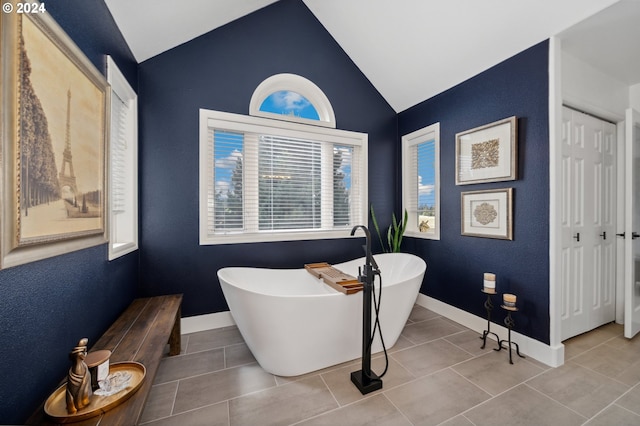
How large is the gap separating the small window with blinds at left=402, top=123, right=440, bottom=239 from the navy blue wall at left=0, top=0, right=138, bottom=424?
3.11 meters

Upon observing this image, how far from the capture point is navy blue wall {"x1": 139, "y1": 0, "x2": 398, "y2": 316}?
2.42m

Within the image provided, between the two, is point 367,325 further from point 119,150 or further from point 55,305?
point 119,150

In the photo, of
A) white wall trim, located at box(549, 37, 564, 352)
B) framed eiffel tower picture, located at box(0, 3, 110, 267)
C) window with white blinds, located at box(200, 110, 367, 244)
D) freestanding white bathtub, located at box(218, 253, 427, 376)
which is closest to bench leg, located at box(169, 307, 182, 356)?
freestanding white bathtub, located at box(218, 253, 427, 376)

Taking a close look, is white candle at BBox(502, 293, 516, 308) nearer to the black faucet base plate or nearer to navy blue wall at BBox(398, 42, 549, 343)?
navy blue wall at BBox(398, 42, 549, 343)

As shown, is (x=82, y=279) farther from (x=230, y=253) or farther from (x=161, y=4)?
(x=161, y=4)

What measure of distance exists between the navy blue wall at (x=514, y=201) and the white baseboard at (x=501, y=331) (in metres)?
0.06

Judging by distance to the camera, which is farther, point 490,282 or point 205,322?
point 205,322

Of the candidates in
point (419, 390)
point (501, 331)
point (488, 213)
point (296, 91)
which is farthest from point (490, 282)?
point (296, 91)

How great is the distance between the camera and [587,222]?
242cm

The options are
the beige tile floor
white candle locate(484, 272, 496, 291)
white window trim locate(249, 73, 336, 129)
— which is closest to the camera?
the beige tile floor

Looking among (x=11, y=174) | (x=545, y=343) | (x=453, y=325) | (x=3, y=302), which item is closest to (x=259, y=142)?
(x=11, y=174)

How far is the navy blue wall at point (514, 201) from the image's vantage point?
6.81ft

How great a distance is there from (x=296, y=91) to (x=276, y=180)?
1.12 meters

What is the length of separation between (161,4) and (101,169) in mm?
1385
